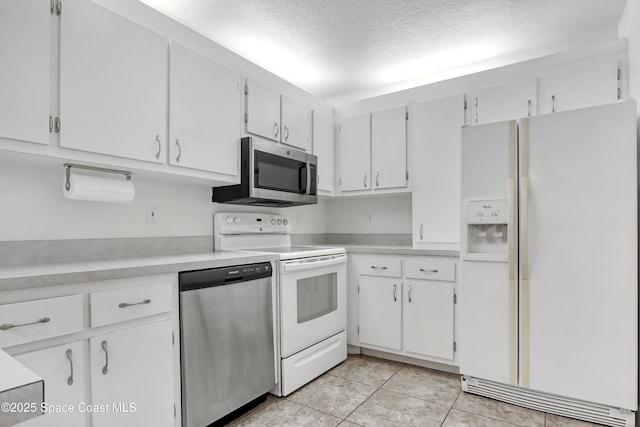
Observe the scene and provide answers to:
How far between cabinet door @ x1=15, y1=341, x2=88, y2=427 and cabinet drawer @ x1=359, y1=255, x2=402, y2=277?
2.08 metres

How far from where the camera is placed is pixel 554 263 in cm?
209

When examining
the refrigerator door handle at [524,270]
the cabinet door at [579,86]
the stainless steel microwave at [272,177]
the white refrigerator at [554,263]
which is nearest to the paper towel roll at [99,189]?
the stainless steel microwave at [272,177]

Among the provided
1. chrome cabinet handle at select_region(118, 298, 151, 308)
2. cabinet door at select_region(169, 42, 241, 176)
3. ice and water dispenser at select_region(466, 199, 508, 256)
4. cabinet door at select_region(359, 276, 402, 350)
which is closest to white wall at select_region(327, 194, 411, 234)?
cabinet door at select_region(359, 276, 402, 350)

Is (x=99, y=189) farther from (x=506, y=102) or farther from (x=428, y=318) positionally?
(x=506, y=102)

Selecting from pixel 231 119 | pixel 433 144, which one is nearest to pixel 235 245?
pixel 231 119

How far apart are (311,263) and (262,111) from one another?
1.18 m

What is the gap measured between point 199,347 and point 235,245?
1040 millimetres

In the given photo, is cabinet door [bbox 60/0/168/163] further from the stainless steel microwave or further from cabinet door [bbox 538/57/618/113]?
cabinet door [bbox 538/57/618/113]

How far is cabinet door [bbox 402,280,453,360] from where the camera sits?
2648 millimetres

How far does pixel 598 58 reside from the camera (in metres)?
2.41

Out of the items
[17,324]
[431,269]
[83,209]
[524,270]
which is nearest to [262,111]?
[83,209]

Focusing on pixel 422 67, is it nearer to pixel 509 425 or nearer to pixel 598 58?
pixel 598 58

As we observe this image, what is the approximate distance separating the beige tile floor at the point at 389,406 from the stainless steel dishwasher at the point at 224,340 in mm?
195

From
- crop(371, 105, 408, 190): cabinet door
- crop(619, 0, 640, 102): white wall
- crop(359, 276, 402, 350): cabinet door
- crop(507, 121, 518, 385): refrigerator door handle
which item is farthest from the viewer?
crop(371, 105, 408, 190): cabinet door
